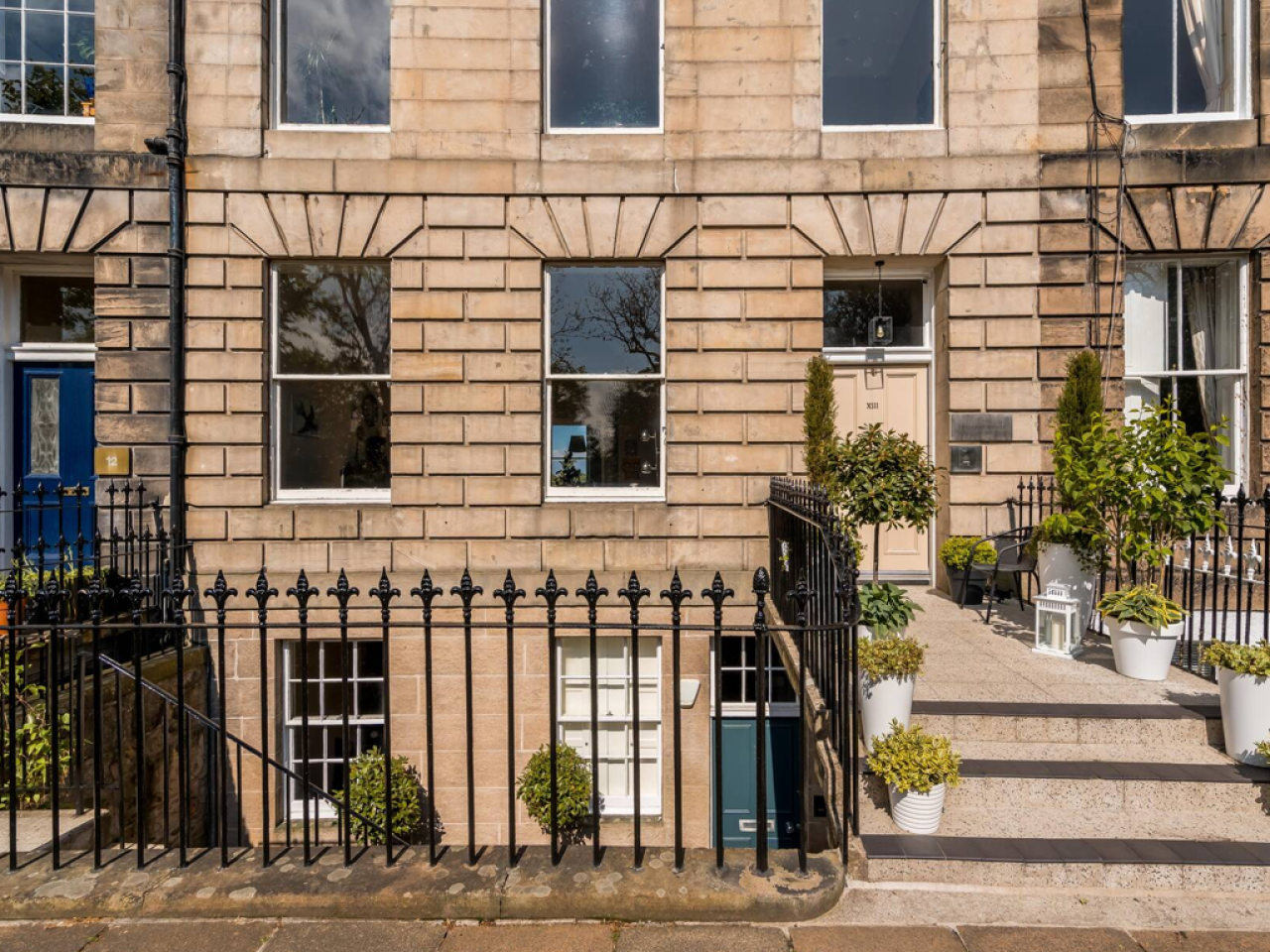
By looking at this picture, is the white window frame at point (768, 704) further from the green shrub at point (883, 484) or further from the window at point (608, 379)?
the window at point (608, 379)

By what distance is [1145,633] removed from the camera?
15.3 feet

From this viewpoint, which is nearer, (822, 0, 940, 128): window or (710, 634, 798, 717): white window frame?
(710, 634, 798, 717): white window frame

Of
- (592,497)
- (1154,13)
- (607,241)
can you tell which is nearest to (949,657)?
(592,497)

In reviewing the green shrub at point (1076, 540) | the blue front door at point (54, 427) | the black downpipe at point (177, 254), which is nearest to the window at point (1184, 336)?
the green shrub at point (1076, 540)

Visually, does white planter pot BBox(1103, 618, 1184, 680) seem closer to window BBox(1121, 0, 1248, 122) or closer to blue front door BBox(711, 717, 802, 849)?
blue front door BBox(711, 717, 802, 849)

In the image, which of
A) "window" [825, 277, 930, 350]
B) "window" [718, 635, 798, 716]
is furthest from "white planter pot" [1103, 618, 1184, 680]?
"window" [825, 277, 930, 350]

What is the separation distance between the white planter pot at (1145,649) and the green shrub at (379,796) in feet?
19.7

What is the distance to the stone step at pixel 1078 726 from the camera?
4.10 meters

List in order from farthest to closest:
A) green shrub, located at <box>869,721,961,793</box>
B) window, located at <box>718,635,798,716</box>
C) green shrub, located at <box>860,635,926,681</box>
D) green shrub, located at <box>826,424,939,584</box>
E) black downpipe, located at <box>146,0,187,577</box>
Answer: window, located at <box>718,635,798,716</box>, black downpipe, located at <box>146,0,187,577</box>, green shrub, located at <box>826,424,939,584</box>, green shrub, located at <box>860,635,926,681</box>, green shrub, located at <box>869,721,961,793</box>

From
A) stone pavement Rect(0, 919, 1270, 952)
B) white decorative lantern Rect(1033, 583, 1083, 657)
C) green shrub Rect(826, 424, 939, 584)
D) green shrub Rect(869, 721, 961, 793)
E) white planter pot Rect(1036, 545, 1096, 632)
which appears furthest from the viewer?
white planter pot Rect(1036, 545, 1096, 632)

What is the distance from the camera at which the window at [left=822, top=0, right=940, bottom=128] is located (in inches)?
285

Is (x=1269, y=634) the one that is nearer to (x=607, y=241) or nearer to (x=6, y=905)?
(x=607, y=241)

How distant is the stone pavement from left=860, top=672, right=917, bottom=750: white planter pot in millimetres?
1137

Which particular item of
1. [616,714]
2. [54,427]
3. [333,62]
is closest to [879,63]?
A: [333,62]
